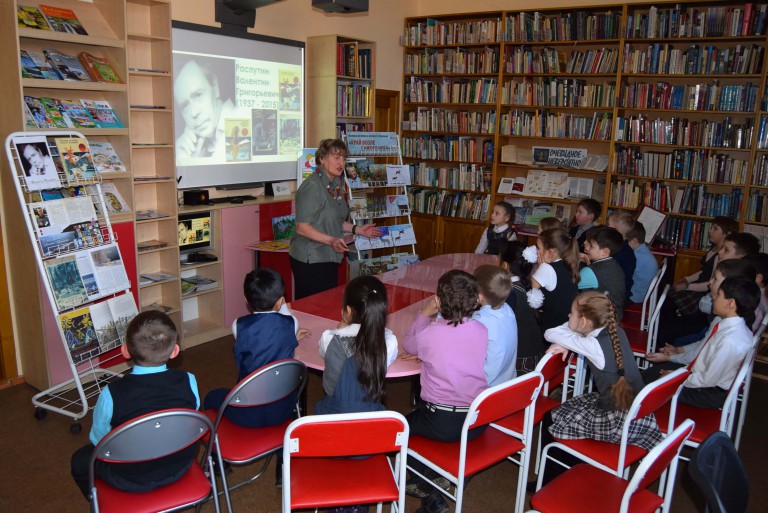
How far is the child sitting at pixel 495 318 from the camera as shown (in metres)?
2.67

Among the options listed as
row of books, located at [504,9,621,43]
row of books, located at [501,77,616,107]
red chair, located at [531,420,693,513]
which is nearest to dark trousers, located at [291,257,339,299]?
red chair, located at [531,420,693,513]

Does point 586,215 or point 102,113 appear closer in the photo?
point 102,113

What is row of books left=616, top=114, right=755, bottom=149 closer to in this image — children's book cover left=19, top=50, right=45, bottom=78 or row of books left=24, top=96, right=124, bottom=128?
row of books left=24, top=96, right=124, bottom=128

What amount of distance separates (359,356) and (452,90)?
208 inches

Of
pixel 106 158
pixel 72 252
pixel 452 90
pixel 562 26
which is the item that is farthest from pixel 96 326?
pixel 562 26

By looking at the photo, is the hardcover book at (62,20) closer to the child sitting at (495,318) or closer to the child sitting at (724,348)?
the child sitting at (495,318)

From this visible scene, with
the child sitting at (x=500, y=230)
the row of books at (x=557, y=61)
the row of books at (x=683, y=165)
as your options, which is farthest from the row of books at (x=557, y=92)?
the child sitting at (x=500, y=230)

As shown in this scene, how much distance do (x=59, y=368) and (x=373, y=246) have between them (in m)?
2.56

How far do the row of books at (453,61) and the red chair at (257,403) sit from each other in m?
5.16

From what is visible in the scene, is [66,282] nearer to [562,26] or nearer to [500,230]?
[500,230]

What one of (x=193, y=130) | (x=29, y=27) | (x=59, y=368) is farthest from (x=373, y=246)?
(x=29, y=27)

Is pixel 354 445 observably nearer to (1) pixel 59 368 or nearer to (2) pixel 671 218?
(1) pixel 59 368

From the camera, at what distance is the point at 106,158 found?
406 centimetres

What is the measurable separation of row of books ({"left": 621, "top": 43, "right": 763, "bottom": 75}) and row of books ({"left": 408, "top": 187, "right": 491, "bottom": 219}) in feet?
6.66
